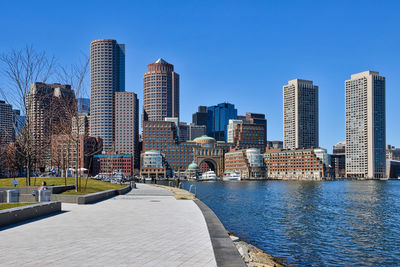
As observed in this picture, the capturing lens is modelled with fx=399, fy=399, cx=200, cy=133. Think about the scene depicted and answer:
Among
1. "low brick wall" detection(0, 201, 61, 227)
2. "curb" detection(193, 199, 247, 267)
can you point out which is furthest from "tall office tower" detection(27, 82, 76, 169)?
"curb" detection(193, 199, 247, 267)

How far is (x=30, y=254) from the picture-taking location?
1348 cm

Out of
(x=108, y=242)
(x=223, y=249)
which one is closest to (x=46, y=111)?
(x=108, y=242)

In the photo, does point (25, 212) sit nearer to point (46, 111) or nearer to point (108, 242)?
point (108, 242)

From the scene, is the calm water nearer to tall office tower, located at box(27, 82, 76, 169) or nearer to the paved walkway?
the paved walkway

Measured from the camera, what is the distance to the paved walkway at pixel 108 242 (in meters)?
12.8

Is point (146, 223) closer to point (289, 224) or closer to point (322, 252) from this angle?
point (322, 252)

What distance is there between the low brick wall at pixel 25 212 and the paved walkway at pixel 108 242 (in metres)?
0.76

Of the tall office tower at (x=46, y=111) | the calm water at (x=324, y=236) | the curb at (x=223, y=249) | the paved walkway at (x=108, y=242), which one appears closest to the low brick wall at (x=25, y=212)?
the paved walkway at (x=108, y=242)

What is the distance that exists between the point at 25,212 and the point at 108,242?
901 cm

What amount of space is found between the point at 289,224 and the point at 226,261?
26.8 meters

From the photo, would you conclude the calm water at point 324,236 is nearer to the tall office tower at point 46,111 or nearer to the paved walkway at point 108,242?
the paved walkway at point 108,242

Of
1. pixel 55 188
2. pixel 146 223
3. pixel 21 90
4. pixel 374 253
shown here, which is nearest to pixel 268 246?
pixel 374 253

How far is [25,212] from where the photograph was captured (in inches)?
882

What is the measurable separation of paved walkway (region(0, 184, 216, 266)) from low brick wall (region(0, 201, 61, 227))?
0.76 m
